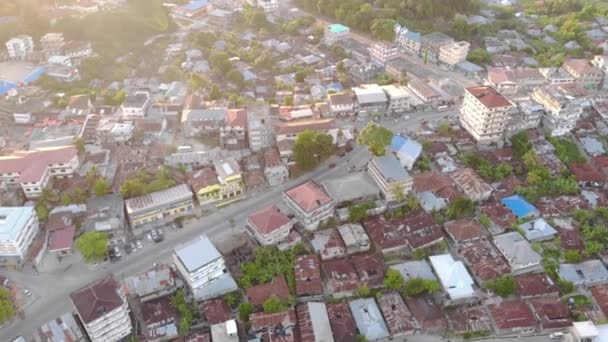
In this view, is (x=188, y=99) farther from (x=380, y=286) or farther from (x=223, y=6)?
(x=223, y=6)

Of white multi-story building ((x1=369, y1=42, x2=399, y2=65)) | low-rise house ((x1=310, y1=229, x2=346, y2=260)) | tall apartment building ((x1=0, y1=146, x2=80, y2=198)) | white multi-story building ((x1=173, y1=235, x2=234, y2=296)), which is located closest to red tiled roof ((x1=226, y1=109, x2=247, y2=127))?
tall apartment building ((x1=0, y1=146, x2=80, y2=198))

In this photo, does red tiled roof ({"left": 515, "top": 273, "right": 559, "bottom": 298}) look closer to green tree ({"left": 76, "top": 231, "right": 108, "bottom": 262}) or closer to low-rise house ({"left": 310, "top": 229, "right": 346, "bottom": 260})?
low-rise house ({"left": 310, "top": 229, "right": 346, "bottom": 260})

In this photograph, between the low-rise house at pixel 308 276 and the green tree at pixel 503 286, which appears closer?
the low-rise house at pixel 308 276

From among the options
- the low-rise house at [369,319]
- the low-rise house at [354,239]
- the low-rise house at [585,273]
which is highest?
the low-rise house at [585,273]

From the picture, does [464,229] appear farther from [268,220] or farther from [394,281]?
[268,220]

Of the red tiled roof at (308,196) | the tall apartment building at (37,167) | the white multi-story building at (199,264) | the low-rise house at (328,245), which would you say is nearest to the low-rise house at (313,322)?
the low-rise house at (328,245)

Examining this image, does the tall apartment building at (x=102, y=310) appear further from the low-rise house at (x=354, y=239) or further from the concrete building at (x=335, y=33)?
the concrete building at (x=335, y=33)
